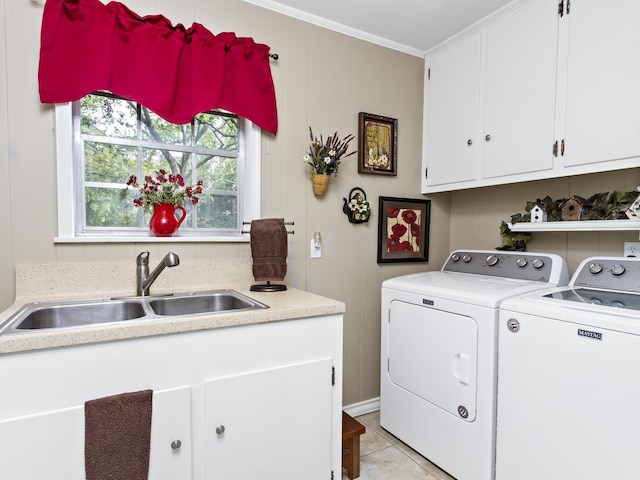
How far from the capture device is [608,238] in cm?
193

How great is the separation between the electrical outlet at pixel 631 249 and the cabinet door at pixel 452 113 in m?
0.85

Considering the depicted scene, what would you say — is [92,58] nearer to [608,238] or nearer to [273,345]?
[273,345]

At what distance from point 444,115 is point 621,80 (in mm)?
1002

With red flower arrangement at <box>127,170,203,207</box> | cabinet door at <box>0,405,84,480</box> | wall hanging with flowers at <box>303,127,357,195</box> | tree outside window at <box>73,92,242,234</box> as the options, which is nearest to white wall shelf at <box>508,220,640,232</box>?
wall hanging with flowers at <box>303,127,357,195</box>

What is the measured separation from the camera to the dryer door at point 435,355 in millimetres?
1690

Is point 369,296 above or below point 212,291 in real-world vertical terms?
below

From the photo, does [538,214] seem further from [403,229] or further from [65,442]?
[65,442]

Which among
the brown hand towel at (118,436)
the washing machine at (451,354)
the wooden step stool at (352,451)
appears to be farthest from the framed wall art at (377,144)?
the brown hand towel at (118,436)

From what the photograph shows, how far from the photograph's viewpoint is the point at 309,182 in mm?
2219

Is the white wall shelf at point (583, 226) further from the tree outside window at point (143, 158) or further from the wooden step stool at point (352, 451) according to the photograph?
the tree outside window at point (143, 158)

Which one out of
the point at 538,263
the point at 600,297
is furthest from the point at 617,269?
the point at 538,263

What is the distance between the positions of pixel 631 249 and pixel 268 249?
6.02 ft

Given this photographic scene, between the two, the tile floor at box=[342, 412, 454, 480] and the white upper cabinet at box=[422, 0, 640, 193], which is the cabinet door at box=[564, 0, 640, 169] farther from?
the tile floor at box=[342, 412, 454, 480]

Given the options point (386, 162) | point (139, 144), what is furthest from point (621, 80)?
point (139, 144)
